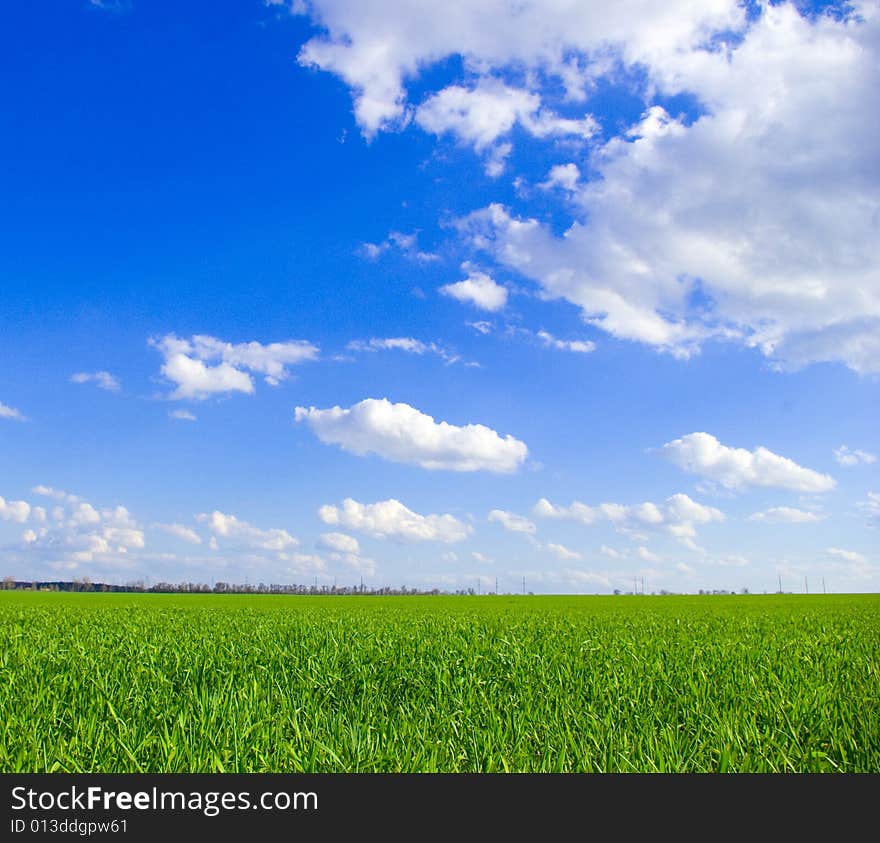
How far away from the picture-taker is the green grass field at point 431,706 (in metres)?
4.48

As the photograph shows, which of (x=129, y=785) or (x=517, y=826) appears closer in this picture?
(x=517, y=826)

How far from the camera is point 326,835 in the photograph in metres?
3.28

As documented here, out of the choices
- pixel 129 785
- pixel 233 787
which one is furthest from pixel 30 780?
pixel 233 787

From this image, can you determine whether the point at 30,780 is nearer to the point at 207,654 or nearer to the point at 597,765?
the point at 597,765

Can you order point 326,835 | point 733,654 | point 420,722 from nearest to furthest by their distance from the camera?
point 326,835 → point 420,722 → point 733,654

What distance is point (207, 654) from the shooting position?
841cm

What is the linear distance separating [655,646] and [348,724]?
6341 millimetres

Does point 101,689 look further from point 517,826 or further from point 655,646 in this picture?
point 655,646

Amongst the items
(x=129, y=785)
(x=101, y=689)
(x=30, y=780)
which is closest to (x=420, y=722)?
(x=129, y=785)

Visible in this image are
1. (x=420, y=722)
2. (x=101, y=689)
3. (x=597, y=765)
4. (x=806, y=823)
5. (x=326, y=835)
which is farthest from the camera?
(x=101, y=689)

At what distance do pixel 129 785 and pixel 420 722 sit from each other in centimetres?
232

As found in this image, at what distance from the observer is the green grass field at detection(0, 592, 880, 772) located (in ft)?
14.7

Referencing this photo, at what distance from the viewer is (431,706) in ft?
18.7

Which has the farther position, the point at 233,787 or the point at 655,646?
the point at 655,646
